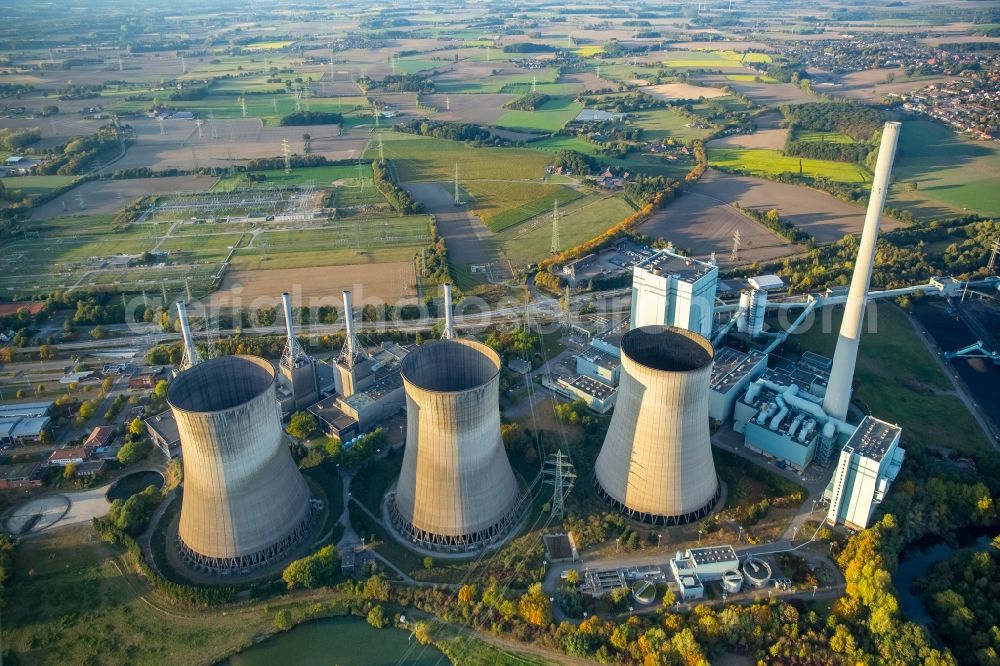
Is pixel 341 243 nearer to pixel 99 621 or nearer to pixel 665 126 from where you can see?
pixel 99 621

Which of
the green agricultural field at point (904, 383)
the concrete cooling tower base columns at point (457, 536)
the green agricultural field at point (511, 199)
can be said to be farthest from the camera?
the green agricultural field at point (511, 199)

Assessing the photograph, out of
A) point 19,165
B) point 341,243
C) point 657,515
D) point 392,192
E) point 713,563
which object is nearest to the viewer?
point 713,563

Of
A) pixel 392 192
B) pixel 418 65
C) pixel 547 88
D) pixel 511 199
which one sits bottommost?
pixel 511 199

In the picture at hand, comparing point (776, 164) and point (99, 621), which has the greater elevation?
point (776, 164)

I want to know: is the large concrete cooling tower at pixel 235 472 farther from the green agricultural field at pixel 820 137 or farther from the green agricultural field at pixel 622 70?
the green agricultural field at pixel 622 70

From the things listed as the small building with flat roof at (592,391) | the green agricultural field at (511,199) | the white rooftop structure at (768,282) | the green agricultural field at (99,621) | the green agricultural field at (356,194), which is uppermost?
the green agricultural field at (356,194)

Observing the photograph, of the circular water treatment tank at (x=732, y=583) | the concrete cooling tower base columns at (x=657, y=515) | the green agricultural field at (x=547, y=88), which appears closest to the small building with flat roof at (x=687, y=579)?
the circular water treatment tank at (x=732, y=583)

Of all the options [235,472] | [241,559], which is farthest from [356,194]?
[235,472]
